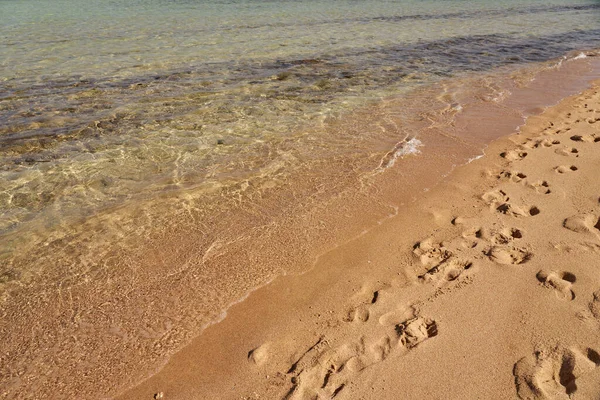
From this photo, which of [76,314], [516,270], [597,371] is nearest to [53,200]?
[76,314]

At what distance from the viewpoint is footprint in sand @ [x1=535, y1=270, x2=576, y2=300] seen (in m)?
3.43

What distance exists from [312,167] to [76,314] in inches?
136

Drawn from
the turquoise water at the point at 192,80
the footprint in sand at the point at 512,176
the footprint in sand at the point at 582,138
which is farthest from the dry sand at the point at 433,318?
the turquoise water at the point at 192,80

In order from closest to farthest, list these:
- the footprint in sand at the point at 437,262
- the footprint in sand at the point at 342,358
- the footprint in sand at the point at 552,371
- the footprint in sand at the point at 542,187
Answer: the footprint in sand at the point at 552,371 → the footprint in sand at the point at 342,358 → the footprint in sand at the point at 437,262 → the footprint in sand at the point at 542,187

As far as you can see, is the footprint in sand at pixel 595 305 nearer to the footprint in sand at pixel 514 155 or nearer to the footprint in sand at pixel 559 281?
the footprint in sand at pixel 559 281

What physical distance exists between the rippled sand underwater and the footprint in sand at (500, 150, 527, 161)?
1.35 meters

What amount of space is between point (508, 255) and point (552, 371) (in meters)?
1.35

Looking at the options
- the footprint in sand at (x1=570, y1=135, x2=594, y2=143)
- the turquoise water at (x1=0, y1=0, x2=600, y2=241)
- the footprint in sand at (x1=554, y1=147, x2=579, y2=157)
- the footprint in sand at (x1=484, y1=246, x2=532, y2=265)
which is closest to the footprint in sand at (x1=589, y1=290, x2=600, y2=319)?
the footprint in sand at (x1=484, y1=246, x2=532, y2=265)

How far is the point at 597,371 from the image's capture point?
2.73 m

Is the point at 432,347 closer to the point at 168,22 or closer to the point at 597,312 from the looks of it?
the point at 597,312

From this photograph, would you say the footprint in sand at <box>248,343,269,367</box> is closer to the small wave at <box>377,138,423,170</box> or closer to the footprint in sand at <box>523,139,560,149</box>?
the small wave at <box>377,138,423,170</box>

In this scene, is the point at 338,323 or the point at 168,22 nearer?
the point at 338,323

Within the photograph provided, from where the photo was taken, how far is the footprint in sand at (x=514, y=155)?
6034 mm

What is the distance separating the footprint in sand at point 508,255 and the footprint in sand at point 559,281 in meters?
0.23
